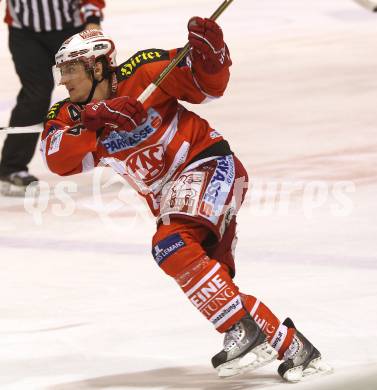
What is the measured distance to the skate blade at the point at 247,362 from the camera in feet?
14.0

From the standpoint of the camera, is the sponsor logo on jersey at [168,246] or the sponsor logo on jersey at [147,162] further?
the sponsor logo on jersey at [147,162]

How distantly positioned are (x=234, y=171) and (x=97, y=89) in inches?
21.2

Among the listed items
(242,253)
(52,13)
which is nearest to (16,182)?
(52,13)

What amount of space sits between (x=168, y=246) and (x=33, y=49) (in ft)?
11.5

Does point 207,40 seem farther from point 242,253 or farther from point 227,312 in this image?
point 242,253

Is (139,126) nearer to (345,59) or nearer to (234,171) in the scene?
(234,171)

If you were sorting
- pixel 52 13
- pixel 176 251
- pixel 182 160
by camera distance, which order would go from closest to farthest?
pixel 176 251
pixel 182 160
pixel 52 13

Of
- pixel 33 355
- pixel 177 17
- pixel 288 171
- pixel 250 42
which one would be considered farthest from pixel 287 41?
pixel 33 355

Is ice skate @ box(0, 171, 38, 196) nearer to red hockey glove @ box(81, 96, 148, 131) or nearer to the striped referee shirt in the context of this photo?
the striped referee shirt

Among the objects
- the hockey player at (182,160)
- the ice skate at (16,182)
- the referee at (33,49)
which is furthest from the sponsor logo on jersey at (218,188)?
the ice skate at (16,182)

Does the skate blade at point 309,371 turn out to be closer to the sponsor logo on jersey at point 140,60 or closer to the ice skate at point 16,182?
the sponsor logo on jersey at point 140,60

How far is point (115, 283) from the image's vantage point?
584cm

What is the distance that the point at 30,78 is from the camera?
7.53 meters

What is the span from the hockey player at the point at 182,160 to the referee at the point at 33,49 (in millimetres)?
2962
